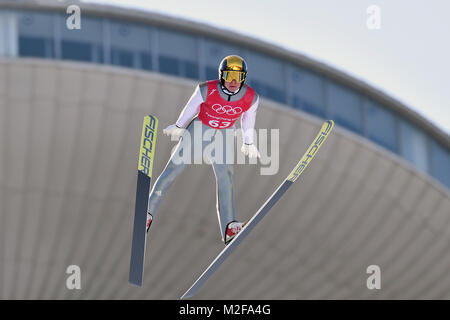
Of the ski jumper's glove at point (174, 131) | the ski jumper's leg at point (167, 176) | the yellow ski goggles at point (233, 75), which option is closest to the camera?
the yellow ski goggles at point (233, 75)

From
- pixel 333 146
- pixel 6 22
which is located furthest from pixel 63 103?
pixel 333 146

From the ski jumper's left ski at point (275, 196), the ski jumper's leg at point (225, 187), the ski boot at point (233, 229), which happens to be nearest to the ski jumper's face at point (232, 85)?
the ski jumper's leg at point (225, 187)

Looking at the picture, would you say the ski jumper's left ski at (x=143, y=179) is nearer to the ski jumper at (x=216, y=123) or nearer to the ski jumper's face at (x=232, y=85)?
the ski jumper at (x=216, y=123)

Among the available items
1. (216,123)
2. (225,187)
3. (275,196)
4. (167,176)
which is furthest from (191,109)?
(275,196)

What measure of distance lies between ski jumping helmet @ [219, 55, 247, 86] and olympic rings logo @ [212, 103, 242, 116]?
53 centimetres

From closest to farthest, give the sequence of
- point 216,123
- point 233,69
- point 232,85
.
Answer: point 233,69, point 232,85, point 216,123

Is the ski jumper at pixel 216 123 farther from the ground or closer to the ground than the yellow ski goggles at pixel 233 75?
closer to the ground

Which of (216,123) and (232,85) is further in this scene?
(216,123)

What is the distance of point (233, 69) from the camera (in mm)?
15281

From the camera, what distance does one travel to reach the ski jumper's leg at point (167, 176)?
16.3 meters

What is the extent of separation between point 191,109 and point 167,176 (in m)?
1.11

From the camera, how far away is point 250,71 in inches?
1240

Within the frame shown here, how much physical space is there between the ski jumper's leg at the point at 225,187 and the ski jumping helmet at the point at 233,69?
1121 millimetres

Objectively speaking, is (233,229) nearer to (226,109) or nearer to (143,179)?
(143,179)
